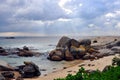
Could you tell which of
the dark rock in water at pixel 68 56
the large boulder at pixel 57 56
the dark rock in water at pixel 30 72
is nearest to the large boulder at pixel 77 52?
the dark rock in water at pixel 68 56

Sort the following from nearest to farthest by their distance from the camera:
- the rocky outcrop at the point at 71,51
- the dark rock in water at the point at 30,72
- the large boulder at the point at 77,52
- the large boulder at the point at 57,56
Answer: the dark rock in water at the point at 30,72, the large boulder at the point at 57,56, the rocky outcrop at the point at 71,51, the large boulder at the point at 77,52

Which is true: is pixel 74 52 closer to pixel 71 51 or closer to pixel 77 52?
pixel 77 52

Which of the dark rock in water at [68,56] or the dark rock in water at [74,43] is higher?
the dark rock in water at [74,43]

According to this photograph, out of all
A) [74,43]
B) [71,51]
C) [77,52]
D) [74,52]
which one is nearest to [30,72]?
[74,52]

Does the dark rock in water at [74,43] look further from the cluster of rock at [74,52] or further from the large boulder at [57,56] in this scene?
the large boulder at [57,56]

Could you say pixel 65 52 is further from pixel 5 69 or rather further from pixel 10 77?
pixel 10 77

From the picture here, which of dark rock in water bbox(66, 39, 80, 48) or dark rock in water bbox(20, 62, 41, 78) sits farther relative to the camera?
Answer: dark rock in water bbox(66, 39, 80, 48)

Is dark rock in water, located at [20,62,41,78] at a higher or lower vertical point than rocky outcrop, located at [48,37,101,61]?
lower

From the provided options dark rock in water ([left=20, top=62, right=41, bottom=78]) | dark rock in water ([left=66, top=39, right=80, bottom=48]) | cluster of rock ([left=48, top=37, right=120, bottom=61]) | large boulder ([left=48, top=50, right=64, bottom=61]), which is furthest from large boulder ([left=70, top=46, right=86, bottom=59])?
dark rock in water ([left=20, top=62, right=41, bottom=78])

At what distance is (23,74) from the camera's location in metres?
30.8

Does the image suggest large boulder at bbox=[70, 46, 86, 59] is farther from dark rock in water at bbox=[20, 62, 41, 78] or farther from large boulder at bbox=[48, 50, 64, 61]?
dark rock in water at bbox=[20, 62, 41, 78]

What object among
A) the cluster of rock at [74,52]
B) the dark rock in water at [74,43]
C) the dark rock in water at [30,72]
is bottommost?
the dark rock in water at [30,72]

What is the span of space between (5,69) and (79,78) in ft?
82.5

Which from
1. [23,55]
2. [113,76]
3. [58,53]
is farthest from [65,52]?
[113,76]
